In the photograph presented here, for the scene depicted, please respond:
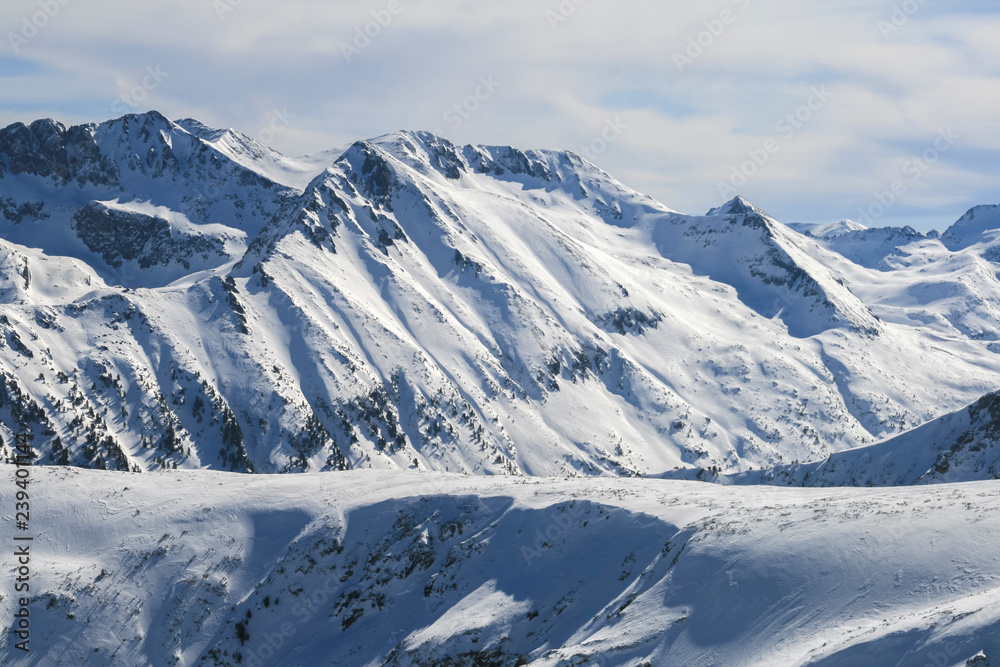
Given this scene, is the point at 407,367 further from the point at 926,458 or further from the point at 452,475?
the point at 926,458

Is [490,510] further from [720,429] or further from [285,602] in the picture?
[720,429]

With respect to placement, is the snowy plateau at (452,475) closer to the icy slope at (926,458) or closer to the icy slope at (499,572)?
the icy slope at (499,572)

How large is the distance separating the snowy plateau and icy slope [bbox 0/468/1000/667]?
0.16 meters

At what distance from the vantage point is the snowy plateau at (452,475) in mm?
32500

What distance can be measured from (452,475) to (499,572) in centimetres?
1814

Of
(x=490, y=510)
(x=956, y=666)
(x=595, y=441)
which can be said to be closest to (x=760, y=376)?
(x=595, y=441)

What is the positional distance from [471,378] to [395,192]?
63079mm

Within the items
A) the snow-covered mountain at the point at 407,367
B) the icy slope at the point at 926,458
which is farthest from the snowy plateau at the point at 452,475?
the snow-covered mountain at the point at 407,367

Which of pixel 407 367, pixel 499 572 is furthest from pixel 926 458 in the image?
pixel 407 367

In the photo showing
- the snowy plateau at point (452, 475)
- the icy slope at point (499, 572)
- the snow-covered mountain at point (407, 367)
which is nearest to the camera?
the icy slope at point (499, 572)

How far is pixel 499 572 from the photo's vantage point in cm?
4222

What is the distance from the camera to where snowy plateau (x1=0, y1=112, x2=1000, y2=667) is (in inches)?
1280

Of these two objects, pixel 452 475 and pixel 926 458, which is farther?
pixel 926 458

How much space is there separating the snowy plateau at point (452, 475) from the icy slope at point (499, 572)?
155 millimetres
